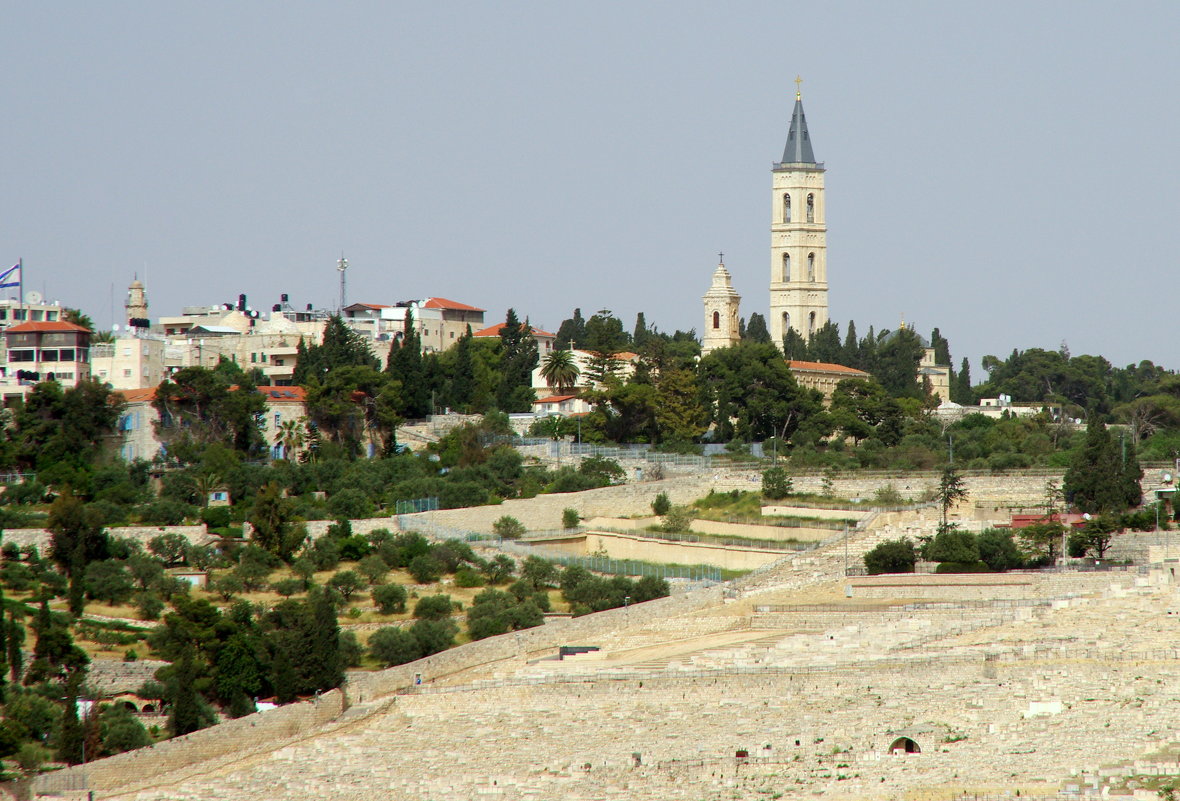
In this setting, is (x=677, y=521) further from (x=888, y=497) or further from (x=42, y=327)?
(x=42, y=327)

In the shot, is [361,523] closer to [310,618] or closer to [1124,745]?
[310,618]

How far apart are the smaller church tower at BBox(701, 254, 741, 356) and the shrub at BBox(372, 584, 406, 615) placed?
37.4 m

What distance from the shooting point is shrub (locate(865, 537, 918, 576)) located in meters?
48.5

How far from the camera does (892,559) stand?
1916 inches

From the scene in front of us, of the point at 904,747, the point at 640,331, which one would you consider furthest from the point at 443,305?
the point at 904,747

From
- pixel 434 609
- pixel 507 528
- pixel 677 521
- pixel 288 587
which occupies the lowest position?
pixel 434 609

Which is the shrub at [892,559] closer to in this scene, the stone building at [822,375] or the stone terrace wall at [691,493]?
the stone terrace wall at [691,493]

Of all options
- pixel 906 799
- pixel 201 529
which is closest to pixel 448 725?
pixel 906 799

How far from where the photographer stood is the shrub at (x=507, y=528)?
53.8m

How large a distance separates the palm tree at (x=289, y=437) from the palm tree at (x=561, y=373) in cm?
1315

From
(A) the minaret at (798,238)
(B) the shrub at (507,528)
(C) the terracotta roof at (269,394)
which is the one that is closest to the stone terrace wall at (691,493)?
(B) the shrub at (507,528)

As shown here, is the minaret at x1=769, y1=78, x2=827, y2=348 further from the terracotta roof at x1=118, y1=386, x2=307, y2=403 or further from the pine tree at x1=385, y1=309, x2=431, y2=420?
the terracotta roof at x1=118, y1=386, x2=307, y2=403

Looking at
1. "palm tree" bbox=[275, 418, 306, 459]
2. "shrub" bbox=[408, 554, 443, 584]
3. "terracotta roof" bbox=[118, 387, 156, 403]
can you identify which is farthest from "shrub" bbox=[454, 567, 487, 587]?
"terracotta roof" bbox=[118, 387, 156, 403]

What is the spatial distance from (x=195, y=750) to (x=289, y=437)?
93.2 feet
